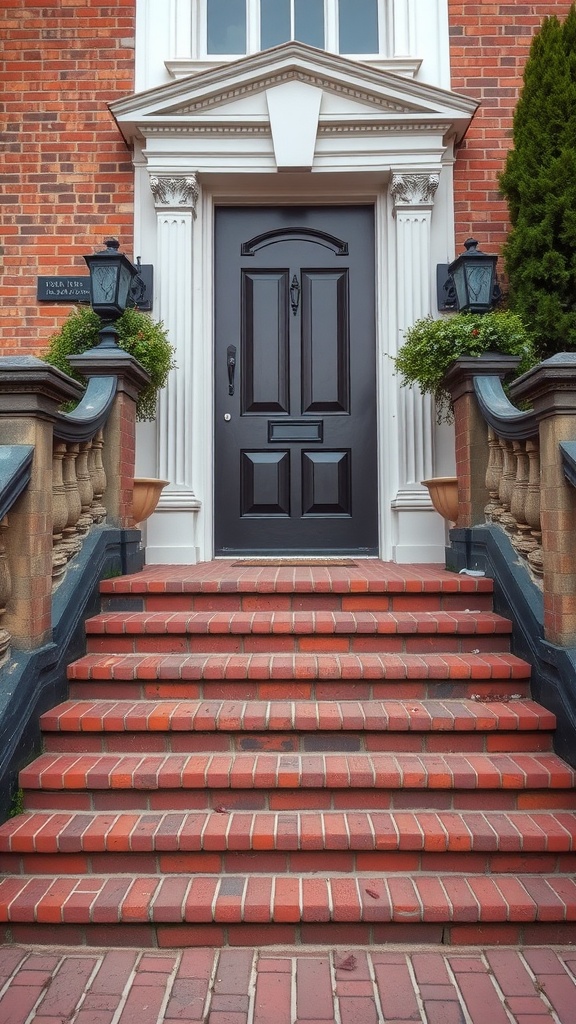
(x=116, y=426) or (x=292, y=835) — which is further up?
(x=116, y=426)

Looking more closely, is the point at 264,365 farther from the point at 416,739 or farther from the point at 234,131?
the point at 416,739

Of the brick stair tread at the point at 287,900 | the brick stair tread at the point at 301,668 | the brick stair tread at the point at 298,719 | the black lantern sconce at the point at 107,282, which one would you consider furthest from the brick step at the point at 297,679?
the black lantern sconce at the point at 107,282

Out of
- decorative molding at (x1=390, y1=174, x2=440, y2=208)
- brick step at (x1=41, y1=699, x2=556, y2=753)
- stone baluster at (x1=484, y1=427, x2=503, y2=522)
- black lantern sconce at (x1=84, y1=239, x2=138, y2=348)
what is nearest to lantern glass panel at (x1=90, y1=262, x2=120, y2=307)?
black lantern sconce at (x1=84, y1=239, x2=138, y2=348)

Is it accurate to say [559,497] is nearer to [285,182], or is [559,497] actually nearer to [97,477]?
[97,477]

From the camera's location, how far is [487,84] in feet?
15.6

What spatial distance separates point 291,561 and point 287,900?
2.48 m

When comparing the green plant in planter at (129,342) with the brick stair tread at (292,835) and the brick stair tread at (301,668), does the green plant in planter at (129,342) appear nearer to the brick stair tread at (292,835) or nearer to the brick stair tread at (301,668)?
the brick stair tread at (301,668)

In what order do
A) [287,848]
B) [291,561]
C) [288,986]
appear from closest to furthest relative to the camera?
1. [288,986]
2. [287,848]
3. [291,561]

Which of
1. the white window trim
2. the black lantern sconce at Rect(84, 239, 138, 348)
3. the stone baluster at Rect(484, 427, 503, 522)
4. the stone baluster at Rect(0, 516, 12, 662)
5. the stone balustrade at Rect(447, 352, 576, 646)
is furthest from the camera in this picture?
the white window trim

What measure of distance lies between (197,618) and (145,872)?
45.0 inches

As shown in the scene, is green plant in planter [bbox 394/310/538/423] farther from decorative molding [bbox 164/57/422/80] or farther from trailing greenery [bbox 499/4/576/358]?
decorative molding [bbox 164/57/422/80]

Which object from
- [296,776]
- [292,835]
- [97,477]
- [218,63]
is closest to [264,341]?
[97,477]

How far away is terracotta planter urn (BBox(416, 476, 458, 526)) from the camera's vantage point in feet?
13.1

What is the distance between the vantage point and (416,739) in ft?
8.44
